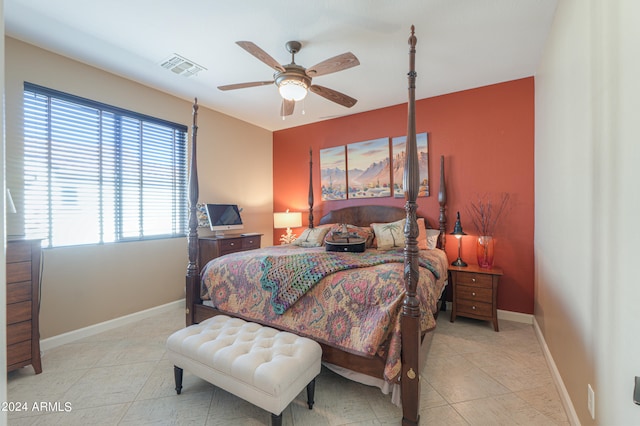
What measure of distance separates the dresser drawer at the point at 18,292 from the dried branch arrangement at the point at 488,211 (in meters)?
4.48

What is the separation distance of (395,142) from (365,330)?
2988 millimetres

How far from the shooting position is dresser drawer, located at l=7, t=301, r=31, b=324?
1967 mm

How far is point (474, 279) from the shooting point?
2.91m

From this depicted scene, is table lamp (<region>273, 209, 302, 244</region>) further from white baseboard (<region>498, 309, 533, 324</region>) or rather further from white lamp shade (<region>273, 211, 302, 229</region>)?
white baseboard (<region>498, 309, 533, 324</region>)

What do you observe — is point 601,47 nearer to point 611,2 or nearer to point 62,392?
point 611,2

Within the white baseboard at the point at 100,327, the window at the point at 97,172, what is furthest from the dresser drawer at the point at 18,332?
the window at the point at 97,172

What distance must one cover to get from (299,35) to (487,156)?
262 centimetres

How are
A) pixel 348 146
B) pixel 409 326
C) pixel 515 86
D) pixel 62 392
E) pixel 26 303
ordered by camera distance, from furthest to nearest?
pixel 348 146 < pixel 515 86 < pixel 26 303 < pixel 62 392 < pixel 409 326

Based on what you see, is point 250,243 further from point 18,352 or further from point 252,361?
point 252,361

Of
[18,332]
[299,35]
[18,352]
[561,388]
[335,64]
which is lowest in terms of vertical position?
[561,388]

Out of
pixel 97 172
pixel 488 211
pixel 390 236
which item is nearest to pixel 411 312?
pixel 390 236

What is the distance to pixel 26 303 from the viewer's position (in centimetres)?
205

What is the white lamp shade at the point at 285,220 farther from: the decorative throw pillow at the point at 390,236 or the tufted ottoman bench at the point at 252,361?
the tufted ottoman bench at the point at 252,361

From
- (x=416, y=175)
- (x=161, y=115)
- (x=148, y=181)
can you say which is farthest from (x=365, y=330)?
(x=161, y=115)
